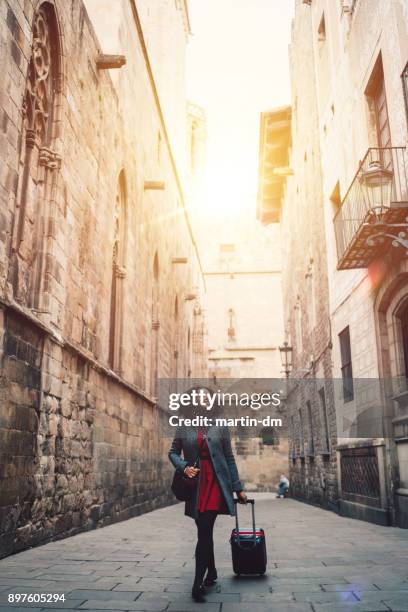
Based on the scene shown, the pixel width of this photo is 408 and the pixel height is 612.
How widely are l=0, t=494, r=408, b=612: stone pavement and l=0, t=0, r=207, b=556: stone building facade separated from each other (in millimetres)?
736

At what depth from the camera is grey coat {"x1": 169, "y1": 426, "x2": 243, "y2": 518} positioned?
178 inches

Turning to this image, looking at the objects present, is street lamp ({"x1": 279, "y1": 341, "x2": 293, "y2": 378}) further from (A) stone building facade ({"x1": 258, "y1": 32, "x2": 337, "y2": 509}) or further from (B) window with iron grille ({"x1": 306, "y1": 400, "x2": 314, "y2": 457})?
(B) window with iron grille ({"x1": 306, "y1": 400, "x2": 314, "y2": 457})

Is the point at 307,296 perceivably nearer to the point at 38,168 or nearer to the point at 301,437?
the point at 301,437

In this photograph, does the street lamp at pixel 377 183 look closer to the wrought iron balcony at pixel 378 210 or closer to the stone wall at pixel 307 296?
the wrought iron balcony at pixel 378 210

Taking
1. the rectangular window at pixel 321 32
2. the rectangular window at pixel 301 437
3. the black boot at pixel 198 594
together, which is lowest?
the black boot at pixel 198 594

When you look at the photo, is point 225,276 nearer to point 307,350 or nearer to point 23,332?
point 307,350

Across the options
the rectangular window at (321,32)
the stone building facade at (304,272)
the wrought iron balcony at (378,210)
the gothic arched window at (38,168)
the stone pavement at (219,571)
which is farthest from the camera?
the rectangular window at (321,32)

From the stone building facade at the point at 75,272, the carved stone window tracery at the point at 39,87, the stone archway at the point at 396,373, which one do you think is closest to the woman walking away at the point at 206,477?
the stone building facade at the point at 75,272

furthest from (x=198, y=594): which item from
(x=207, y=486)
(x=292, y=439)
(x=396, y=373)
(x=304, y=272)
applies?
(x=292, y=439)

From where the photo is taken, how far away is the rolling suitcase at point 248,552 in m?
4.93

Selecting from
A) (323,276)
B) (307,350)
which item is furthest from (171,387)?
(323,276)

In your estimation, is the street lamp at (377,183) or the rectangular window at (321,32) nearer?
the street lamp at (377,183)

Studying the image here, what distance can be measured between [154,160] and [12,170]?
10806 millimetres

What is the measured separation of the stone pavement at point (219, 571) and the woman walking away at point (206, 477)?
343 mm
